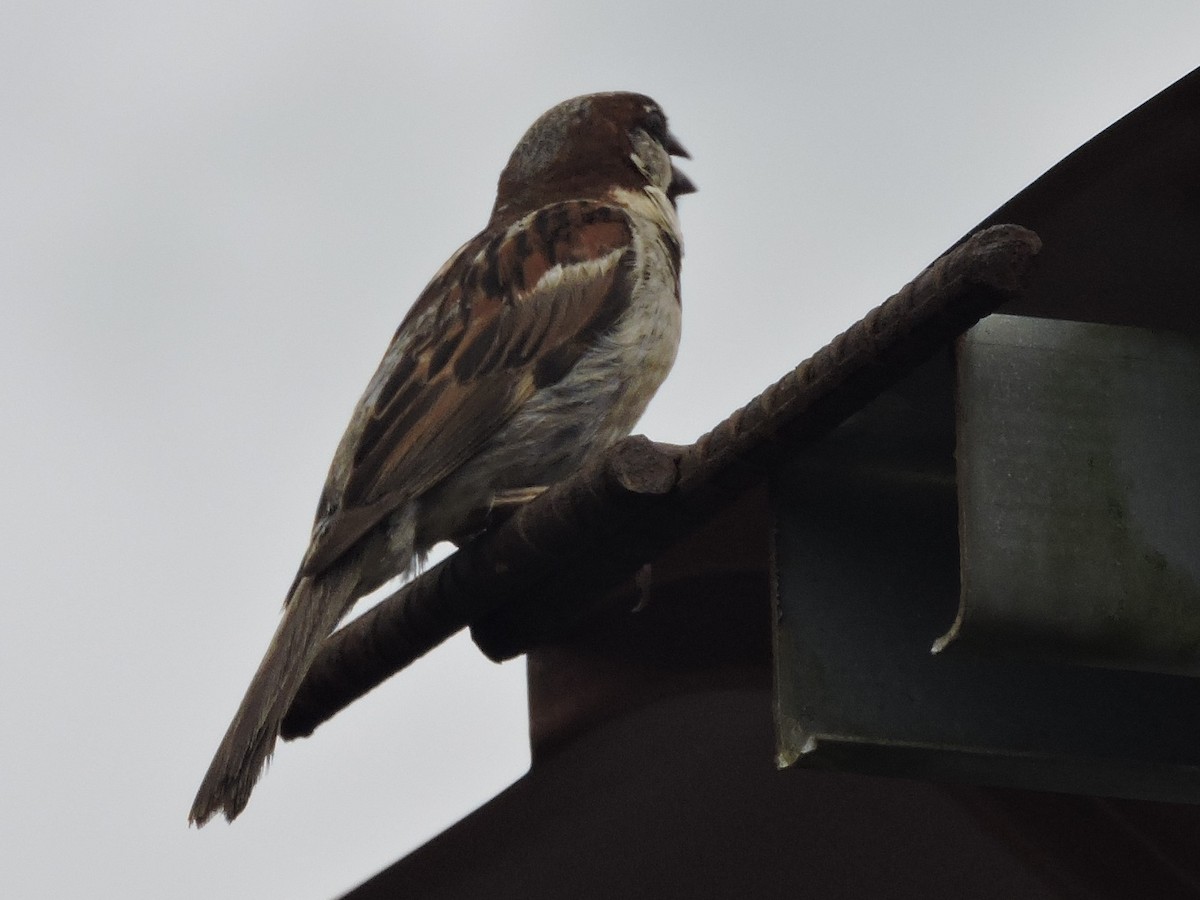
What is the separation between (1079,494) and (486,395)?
220cm

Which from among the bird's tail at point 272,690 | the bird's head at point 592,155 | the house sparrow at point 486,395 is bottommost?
the bird's tail at point 272,690

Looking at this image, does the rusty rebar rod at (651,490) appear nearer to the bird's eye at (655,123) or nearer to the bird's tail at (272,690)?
the bird's tail at (272,690)

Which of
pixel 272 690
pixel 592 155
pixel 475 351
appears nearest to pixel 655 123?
pixel 592 155

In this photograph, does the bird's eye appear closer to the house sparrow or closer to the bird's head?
the bird's head

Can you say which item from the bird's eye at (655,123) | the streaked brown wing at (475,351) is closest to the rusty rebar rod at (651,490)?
the streaked brown wing at (475,351)

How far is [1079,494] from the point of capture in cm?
227

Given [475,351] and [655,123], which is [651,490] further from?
[655,123]

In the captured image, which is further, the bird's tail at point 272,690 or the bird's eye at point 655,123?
the bird's eye at point 655,123

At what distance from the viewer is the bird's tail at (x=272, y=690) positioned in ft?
11.0

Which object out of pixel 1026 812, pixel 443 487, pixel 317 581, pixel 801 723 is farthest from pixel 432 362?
pixel 801 723

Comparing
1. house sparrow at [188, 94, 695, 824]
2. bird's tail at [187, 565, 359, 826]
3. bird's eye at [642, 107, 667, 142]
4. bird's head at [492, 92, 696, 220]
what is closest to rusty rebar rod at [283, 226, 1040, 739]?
bird's tail at [187, 565, 359, 826]

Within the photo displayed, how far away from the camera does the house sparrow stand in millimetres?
4012

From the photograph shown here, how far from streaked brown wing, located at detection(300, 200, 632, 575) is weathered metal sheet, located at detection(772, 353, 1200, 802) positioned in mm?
1595

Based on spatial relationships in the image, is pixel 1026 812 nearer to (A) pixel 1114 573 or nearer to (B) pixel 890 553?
(B) pixel 890 553
